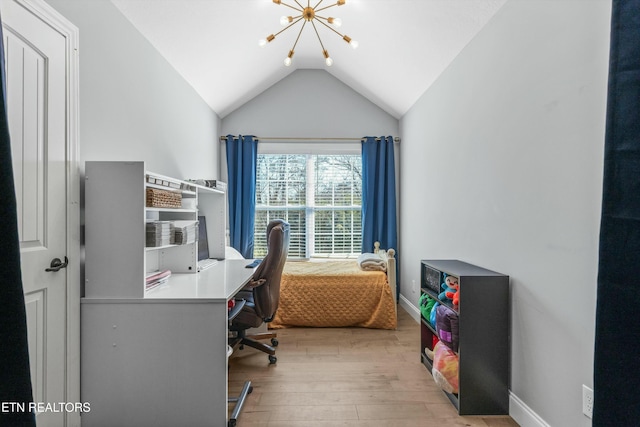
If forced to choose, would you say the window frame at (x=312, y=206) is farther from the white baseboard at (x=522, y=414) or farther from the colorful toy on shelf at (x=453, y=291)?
the white baseboard at (x=522, y=414)

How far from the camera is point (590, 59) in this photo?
1.34 meters

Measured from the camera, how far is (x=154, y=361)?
1.60 meters

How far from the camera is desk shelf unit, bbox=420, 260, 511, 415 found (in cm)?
183

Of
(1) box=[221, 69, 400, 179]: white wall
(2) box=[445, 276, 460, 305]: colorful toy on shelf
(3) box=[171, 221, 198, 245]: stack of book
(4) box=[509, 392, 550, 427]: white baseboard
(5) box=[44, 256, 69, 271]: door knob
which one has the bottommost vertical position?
(4) box=[509, 392, 550, 427]: white baseboard

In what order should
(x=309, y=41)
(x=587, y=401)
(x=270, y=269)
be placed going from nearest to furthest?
(x=587, y=401), (x=270, y=269), (x=309, y=41)

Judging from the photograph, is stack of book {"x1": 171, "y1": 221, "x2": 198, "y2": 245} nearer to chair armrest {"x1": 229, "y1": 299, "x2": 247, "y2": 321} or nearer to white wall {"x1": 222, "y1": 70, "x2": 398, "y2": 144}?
chair armrest {"x1": 229, "y1": 299, "x2": 247, "y2": 321}

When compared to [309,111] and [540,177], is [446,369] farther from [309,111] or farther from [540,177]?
[309,111]

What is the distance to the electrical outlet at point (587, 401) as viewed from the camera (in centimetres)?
132

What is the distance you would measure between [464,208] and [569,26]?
128 cm

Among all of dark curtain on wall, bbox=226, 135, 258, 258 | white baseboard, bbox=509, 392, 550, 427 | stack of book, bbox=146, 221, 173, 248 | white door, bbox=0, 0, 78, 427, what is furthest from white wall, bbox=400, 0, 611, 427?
dark curtain on wall, bbox=226, 135, 258, 258

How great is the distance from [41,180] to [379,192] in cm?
343

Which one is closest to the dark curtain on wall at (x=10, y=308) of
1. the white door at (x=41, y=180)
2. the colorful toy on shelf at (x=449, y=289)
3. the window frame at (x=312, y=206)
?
the white door at (x=41, y=180)

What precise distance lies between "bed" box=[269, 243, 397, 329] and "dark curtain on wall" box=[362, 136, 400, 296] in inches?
37.1

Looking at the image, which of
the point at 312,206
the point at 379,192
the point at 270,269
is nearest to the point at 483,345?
the point at 270,269
